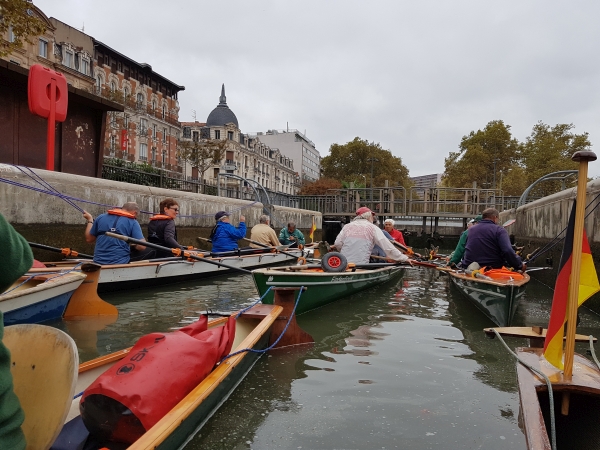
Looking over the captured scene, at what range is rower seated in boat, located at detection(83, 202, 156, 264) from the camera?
7508 mm

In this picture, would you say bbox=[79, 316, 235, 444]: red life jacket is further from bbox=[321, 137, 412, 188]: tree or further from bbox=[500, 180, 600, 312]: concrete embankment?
bbox=[321, 137, 412, 188]: tree

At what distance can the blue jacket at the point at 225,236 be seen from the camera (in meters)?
11.5

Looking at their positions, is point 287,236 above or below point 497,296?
above

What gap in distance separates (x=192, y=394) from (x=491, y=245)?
5955mm

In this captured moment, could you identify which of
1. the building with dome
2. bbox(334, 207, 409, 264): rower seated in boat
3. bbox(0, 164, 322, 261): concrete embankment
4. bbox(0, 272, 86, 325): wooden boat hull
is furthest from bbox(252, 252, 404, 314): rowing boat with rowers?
the building with dome

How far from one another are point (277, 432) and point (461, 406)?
5.28 ft

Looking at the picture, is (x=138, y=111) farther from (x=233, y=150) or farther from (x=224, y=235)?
(x=224, y=235)

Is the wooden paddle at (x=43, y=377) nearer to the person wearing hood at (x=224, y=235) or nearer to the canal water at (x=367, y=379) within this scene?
the canal water at (x=367, y=379)

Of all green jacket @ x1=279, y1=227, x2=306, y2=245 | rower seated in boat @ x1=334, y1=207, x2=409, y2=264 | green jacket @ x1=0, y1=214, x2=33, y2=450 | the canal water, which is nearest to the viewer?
green jacket @ x1=0, y1=214, x2=33, y2=450

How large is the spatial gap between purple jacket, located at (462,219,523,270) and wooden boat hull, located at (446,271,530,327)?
47 cm

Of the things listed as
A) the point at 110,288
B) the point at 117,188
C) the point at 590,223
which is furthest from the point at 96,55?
the point at 590,223

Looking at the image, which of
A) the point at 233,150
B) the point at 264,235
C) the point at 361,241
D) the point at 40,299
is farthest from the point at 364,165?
the point at 40,299

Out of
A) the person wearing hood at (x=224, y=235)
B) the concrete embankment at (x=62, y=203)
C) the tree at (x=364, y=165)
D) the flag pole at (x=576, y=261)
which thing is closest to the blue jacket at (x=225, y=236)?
the person wearing hood at (x=224, y=235)

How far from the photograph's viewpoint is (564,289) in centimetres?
301
